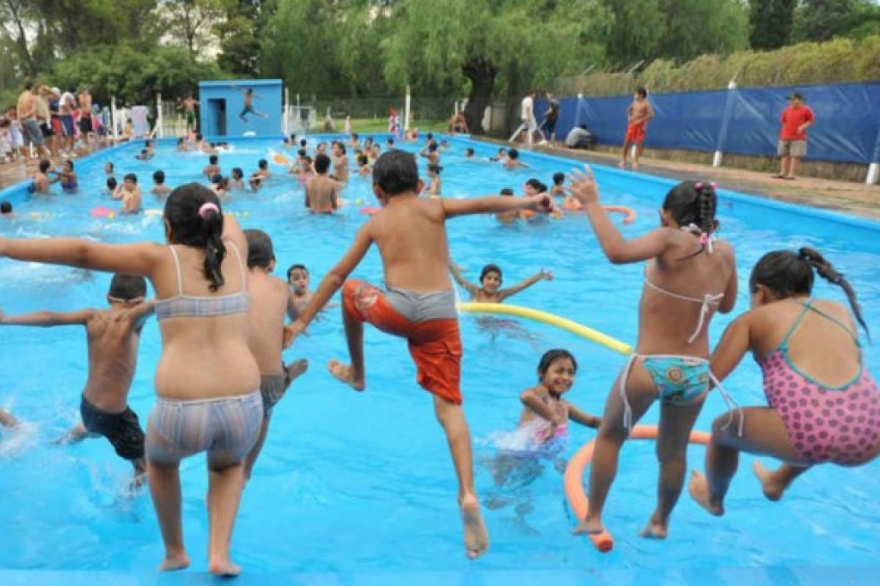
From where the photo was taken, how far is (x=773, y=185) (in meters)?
14.8

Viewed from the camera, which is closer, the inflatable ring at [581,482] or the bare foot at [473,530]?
the bare foot at [473,530]

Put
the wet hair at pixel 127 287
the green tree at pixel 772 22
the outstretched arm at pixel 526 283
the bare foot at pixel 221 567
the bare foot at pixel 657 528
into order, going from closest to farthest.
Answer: the bare foot at pixel 221 567
the bare foot at pixel 657 528
the wet hair at pixel 127 287
the outstretched arm at pixel 526 283
the green tree at pixel 772 22

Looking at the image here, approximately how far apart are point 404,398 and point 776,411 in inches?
154

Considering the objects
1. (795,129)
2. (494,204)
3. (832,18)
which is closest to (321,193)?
(795,129)

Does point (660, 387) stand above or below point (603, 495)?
above

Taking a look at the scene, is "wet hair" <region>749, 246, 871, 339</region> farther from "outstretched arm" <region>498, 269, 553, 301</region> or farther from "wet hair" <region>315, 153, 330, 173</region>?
"wet hair" <region>315, 153, 330, 173</region>

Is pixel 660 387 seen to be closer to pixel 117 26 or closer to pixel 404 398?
pixel 404 398

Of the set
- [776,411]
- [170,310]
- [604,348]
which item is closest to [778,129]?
[604,348]

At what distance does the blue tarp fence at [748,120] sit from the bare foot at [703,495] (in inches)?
524

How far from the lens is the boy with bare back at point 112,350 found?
394 cm

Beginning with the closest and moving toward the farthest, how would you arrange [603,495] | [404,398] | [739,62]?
[603,495] → [404,398] → [739,62]

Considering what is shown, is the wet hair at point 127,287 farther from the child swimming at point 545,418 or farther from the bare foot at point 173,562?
the child swimming at point 545,418

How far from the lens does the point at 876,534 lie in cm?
437

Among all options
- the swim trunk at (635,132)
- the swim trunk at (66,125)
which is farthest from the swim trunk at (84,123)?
the swim trunk at (635,132)
